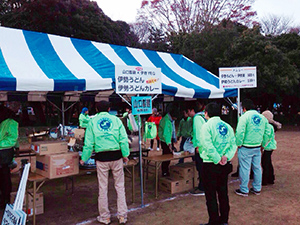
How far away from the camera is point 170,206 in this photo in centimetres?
452

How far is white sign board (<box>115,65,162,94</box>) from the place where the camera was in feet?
13.4

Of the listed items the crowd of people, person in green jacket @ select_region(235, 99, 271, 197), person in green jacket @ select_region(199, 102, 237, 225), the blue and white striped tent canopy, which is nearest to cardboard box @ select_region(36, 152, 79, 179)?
the crowd of people

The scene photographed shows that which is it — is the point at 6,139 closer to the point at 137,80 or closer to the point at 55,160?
the point at 55,160

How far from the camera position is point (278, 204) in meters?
4.57

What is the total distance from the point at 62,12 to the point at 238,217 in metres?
16.1

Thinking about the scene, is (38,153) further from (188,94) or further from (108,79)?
(188,94)

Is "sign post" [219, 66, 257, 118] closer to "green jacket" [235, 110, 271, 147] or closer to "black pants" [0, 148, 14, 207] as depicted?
"green jacket" [235, 110, 271, 147]

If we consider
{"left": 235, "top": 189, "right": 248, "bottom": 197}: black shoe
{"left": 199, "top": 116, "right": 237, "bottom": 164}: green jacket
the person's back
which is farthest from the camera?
{"left": 235, "top": 189, "right": 248, "bottom": 197}: black shoe

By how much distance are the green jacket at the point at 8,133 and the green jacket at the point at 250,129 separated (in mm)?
3965

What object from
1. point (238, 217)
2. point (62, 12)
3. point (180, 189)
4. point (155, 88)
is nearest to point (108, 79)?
point (155, 88)

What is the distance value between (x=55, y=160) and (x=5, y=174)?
4.23ft

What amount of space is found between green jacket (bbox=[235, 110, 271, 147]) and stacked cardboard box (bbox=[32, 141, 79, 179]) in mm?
2988

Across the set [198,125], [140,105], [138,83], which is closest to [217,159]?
[198,125]

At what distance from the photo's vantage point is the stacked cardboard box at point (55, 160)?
3.70 metres
